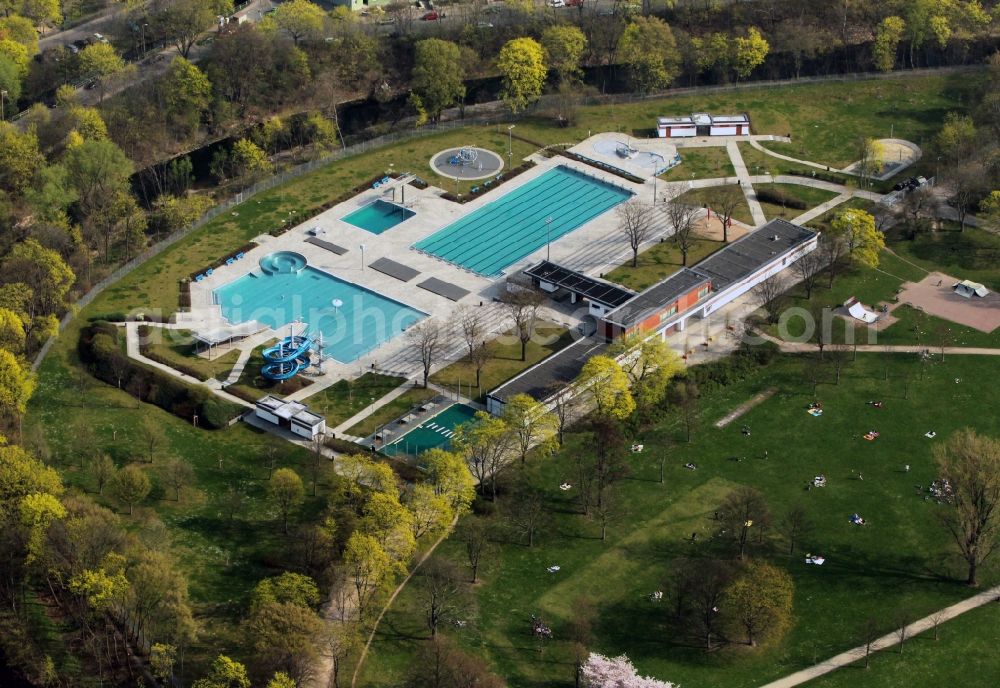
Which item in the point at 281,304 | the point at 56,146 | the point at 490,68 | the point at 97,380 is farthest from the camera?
the point at 490,68

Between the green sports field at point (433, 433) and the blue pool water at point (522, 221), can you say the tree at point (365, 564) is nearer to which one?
the green sports field at point (433, 433)

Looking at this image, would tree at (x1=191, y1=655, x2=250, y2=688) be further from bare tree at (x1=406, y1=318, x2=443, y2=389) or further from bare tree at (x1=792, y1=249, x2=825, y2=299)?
bare tree at (x1=792, y1=249, x2=825, y2=299)

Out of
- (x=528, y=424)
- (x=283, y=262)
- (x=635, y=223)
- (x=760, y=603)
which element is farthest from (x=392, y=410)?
(x=760, y=603)

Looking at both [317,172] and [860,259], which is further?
[317,172]

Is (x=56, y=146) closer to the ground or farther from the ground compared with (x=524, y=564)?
farther from the ground

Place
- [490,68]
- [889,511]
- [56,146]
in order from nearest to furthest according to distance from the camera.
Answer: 1. [889,511]
2. [56,146]
3. [490,68]

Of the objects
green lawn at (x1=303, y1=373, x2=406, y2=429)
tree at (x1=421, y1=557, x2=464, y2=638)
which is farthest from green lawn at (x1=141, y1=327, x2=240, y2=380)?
tree at (x1=421, y1=557, x2=464, y2=638)

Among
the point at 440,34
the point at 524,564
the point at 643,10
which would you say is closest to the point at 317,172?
the point at 440,34

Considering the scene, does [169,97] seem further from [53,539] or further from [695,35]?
[53,539]
